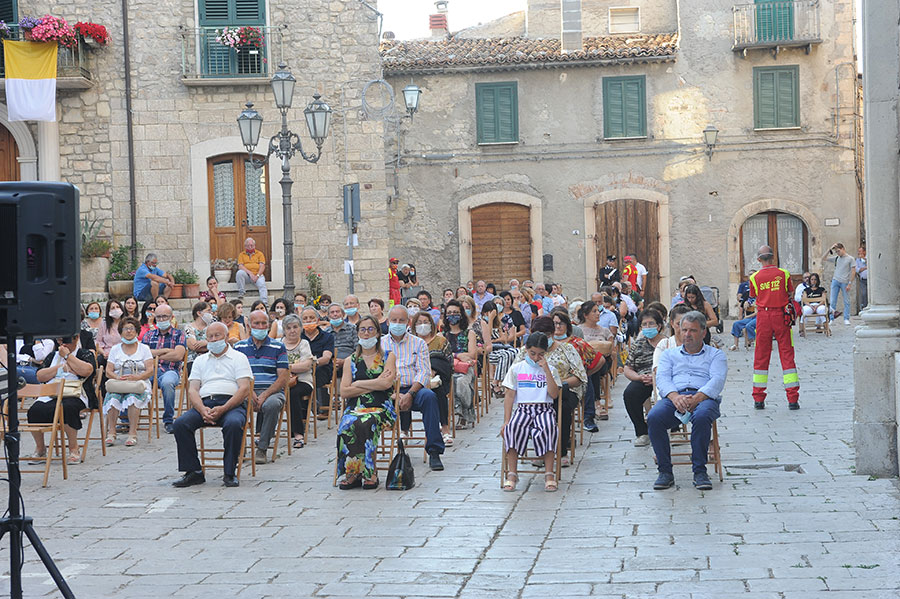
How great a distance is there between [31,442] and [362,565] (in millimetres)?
6886

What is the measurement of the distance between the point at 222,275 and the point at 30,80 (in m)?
4.72

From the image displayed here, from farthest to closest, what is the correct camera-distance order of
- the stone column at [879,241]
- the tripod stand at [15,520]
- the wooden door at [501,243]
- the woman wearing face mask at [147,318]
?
the wooden door at [501,243] < the woman wearing face mask at [147,318] < the stone column at [879,241] < the tripod stand at [15,520]

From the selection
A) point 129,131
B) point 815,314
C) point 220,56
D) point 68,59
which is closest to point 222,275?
point 129,131

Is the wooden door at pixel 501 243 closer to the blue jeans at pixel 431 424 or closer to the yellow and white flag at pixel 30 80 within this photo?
the yellow and white flag at pixel 30 80

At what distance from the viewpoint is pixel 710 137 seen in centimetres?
2681

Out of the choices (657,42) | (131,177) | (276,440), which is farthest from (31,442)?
(657,42)

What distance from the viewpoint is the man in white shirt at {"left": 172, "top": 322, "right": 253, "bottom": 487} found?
912 centimetres

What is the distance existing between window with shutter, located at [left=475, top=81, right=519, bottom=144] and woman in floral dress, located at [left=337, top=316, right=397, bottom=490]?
18.3m

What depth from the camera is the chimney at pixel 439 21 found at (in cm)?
Answer: 3194

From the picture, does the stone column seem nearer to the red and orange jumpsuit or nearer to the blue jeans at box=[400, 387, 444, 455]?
the blue jeans at box=[400, 387, 444, 455]

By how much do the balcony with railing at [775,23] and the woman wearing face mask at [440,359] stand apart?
715 inches

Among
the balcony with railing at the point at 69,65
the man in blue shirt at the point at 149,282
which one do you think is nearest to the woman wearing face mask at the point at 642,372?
the man in blue shirt at the point at 149,282

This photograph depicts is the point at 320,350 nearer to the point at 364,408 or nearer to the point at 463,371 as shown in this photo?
the point at 463,371

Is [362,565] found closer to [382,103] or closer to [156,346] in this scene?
[156,346]
